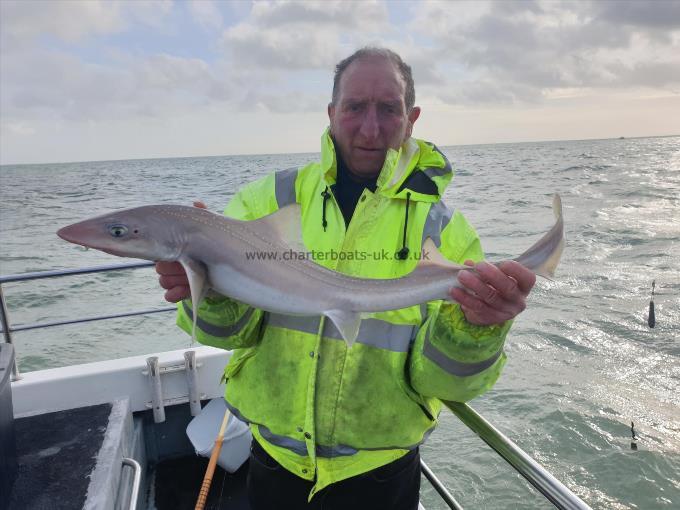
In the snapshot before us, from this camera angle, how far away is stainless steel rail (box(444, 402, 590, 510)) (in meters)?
1.90

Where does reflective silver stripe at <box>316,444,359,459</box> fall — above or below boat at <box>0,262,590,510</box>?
above

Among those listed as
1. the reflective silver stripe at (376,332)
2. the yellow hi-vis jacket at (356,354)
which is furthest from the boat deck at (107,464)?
the reflective silver stripe at (376,332)

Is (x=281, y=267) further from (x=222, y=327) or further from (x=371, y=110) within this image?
(x=371, y=110)

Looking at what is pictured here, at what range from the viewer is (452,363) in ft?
6.91

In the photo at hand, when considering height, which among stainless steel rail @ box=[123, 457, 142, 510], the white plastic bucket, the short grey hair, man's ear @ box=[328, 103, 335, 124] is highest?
the short grey hair

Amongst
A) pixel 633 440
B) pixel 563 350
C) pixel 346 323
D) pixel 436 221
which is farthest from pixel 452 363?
pixel 563 350

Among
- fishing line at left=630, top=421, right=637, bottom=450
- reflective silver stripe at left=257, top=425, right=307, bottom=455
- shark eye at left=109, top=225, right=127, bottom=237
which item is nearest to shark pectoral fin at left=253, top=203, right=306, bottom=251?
shark eye at left=109, top=225, right=127, bottom=237

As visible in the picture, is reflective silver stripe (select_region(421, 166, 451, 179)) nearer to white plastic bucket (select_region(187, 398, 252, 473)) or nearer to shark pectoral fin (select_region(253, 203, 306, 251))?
shark pectoral fin (select_region(253, 203, 306, 251))

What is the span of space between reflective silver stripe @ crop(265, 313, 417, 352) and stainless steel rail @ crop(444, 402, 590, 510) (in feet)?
1.88

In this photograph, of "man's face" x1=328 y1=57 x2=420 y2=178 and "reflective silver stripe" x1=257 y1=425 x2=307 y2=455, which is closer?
"reflective silver stripe" x1=257 y1=425 x2=307 y2=455

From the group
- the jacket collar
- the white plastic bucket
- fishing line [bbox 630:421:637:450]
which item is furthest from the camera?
fishing line [bbox 630:421:637:450]

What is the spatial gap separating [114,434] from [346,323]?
88.3 inches

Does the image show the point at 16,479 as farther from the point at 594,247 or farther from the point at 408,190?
the point at 594,247

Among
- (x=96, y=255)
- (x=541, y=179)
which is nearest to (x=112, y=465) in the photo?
(x=96, y=255)
